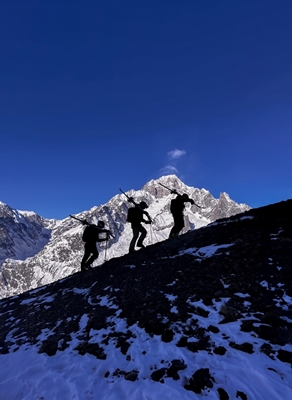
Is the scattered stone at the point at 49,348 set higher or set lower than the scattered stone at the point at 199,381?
lower

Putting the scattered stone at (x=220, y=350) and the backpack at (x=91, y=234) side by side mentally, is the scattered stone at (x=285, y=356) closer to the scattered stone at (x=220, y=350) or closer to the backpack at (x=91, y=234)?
the scattered stone at (x=220, y=350)

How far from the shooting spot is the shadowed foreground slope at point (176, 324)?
5.55 meters

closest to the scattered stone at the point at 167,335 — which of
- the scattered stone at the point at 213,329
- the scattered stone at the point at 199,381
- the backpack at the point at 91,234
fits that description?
the scattered stone at the point at 213,329

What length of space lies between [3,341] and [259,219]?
14296mm

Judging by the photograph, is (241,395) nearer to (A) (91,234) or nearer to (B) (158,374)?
(B) (158,374)

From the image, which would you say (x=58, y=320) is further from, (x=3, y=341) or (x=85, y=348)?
(x=85, y=348)

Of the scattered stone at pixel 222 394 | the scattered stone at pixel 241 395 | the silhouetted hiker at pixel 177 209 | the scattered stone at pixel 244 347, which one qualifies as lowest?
the scattered stone at pixel 222 394

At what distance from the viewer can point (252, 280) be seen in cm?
937

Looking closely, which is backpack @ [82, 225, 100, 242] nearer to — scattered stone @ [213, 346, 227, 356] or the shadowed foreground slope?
the shadowed foreground slope

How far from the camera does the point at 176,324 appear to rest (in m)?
7.71

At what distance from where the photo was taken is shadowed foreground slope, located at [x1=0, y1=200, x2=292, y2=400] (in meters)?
5.55

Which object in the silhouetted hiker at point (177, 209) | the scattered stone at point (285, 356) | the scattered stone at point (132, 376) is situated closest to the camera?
the scattered stone at point (285, 356)

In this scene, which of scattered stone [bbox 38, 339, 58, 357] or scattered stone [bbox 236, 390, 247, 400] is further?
scattered stone [bbox 38, 339, 58, 357]

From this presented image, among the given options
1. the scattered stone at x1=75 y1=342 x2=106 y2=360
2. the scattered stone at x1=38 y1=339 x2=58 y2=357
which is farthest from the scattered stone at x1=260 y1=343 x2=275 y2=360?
the scattered stone at x1=38 y1=339 x2=58 y2=357
